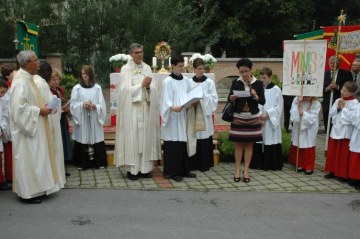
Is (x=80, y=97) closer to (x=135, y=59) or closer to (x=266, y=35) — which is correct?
(x=135, y=59)

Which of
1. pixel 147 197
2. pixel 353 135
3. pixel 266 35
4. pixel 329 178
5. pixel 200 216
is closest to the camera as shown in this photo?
pixel 200 216

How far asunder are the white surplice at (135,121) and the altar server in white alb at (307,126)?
8.41 ft

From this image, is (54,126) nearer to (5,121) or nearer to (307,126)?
(5,121)

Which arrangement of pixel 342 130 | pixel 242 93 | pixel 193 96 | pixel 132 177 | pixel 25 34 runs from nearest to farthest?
pixel 242 93 < pixel 193 96 < pixel 342 130 < pixel 132 177 < pixel 25 34

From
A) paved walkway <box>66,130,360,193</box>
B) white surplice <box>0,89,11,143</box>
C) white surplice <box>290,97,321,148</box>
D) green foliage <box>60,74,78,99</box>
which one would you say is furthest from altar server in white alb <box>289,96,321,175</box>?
green foliage <box>60,74,78,99</box>

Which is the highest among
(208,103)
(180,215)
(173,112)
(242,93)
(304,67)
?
(304,67)

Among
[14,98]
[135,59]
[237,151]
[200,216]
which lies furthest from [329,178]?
[14,98]

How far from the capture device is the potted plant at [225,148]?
8.38 meters

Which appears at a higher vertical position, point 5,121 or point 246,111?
point 246,111

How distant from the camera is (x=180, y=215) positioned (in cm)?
544

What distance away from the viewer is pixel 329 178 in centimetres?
730

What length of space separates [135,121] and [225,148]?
7.12 feet

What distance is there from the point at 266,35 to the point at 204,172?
1715 cm

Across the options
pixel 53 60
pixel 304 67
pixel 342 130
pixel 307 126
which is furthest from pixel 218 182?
pixel 53 60
